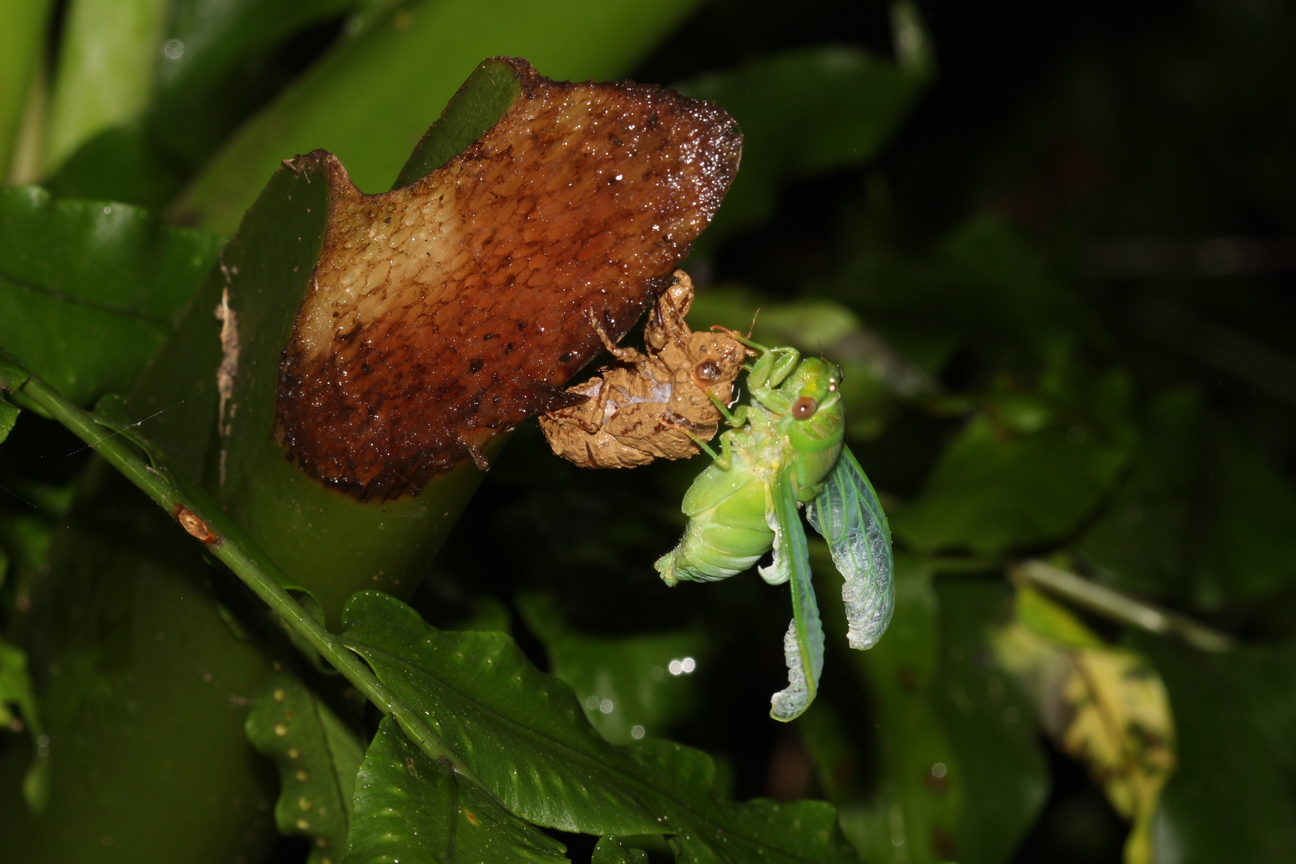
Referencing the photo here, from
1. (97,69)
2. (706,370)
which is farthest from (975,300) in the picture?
(97,69)

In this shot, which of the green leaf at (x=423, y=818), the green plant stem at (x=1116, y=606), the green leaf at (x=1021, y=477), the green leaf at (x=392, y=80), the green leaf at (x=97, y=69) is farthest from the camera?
the green plant stem at (x=1116, y=606)

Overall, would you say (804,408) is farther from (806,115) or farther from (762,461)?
(806,115)

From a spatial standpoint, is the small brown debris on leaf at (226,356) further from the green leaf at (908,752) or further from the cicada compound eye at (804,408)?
the green leaf at (908,752)

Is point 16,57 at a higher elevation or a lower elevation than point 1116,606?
higher

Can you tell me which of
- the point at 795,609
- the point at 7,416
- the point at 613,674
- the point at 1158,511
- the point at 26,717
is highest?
the point at 7,416

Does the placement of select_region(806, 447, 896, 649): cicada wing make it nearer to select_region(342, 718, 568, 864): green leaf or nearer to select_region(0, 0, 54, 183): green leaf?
select_region(342, 718, 568, 864): green leaf

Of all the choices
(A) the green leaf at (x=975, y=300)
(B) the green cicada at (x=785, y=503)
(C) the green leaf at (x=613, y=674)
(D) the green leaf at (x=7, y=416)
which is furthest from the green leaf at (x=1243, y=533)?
(D) the green leaf at (x=7, y=416)

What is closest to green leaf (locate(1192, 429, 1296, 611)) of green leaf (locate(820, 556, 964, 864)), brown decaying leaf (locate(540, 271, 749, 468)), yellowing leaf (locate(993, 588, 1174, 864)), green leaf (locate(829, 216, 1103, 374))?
yellowing leaf (locate(993, 588, 1174, 864))
